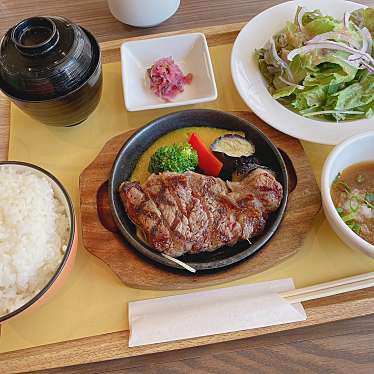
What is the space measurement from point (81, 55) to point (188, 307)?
122cm

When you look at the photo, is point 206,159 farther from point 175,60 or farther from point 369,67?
point 369,67

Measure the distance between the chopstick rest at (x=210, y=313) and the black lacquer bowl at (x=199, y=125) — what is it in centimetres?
14

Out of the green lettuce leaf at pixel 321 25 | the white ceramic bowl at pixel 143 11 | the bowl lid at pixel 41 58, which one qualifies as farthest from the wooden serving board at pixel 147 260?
the white ceramic bowl at pixel 143 11

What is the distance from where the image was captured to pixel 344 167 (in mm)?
2004

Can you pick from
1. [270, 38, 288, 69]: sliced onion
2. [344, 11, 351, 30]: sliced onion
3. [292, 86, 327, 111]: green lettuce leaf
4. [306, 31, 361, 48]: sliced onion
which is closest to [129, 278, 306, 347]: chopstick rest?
[292, 86, 327, 111]: green lettuce leaf

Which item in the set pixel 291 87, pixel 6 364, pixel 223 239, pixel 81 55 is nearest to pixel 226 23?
pixel 291 87

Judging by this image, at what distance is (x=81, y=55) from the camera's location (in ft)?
6.37

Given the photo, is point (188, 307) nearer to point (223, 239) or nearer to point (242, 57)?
point (223, 239)

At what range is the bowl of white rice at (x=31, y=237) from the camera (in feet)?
5.46

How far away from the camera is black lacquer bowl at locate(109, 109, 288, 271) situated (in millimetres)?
1788

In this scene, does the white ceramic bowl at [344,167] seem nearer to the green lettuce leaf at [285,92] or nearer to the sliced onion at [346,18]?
the green lettuce leaf at [285,92]

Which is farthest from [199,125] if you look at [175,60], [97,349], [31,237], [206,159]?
[97,349]

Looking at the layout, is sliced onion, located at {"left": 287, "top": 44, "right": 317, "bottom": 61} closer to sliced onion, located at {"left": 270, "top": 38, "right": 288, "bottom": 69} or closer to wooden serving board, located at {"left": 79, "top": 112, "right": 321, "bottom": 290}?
sliced onion, located at {"left": 270, "top": 38, "right": 288, "bottom": 69}

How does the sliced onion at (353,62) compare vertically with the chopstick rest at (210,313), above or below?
above
